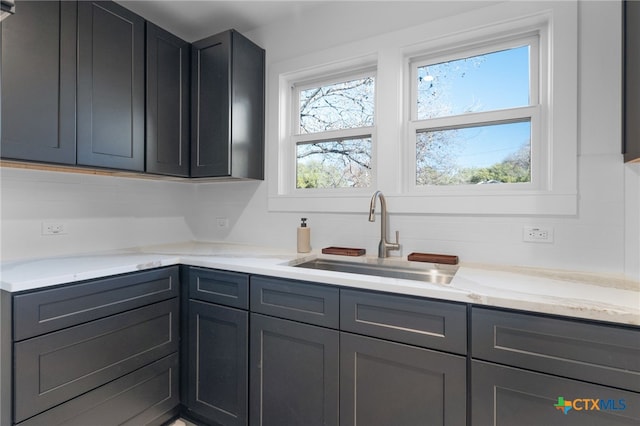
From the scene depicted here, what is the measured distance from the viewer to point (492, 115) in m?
1.73

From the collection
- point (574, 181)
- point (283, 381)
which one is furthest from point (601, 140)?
point (283, 381)

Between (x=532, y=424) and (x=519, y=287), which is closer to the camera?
(x=532, y=424)

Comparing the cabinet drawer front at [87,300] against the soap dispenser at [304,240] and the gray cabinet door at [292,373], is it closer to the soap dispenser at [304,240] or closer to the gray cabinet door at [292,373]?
the gray cabinet door at [292,373]

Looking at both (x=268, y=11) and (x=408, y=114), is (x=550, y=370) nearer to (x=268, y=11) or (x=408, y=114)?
(x=408, y=114)

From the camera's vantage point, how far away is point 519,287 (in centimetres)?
121

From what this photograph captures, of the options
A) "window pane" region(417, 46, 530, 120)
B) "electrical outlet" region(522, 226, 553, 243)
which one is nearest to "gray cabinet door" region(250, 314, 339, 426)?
"electrical outlet" region(522, 226, 553, 243)

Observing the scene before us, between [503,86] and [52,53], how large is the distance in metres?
2.37

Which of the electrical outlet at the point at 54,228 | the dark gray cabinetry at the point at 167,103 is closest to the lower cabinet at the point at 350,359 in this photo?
the dark gray cabinetry at the point at 167,103

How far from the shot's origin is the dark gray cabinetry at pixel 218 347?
162 cm

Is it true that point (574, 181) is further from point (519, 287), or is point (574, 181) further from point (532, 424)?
point (532, 424)

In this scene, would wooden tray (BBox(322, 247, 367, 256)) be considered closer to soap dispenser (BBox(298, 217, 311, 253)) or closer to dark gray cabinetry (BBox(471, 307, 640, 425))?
soap dispenser (BBox(298, 217, 311, 253))

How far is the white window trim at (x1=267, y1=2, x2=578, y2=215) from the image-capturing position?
1.52 metres

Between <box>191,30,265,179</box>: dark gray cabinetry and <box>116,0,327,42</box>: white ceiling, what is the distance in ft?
0.79

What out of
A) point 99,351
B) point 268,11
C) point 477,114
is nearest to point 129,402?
point 99,351
